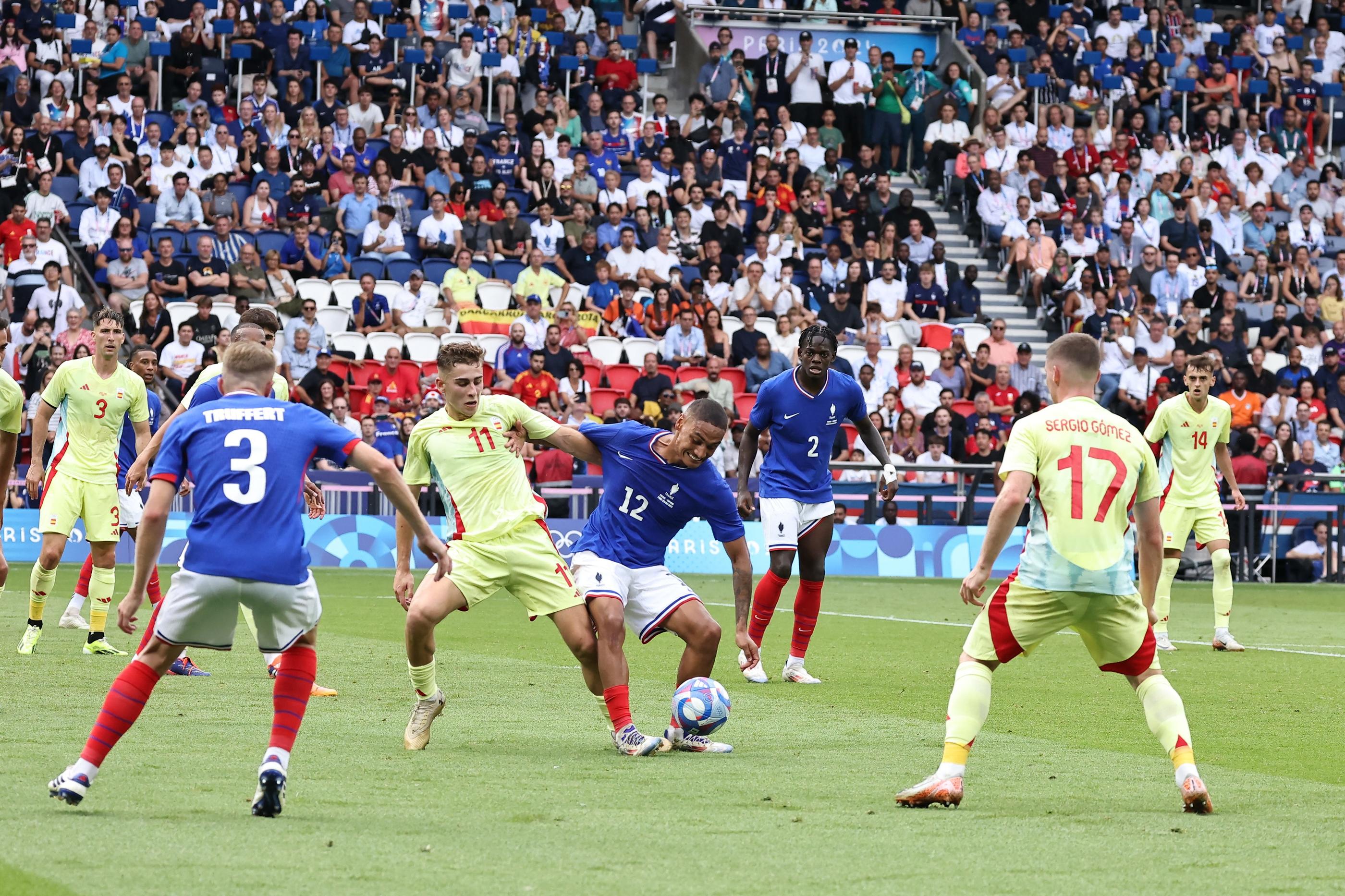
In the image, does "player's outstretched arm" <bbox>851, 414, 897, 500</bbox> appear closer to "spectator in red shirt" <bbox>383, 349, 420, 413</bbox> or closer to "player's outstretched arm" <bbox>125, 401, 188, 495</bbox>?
"player's outstretched arm" <bbox>125, 401, 188, 495</bbox>

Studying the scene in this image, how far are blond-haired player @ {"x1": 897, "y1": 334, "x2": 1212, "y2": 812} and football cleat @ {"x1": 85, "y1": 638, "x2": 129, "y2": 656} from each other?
7.07m

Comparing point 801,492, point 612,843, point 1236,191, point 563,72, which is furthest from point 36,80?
point 612,843

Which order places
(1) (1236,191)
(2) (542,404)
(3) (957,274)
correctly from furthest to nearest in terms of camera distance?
(1) (1236,191) < (3) (957,274) < (2) (542,404)

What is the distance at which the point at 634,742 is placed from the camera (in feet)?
26.8

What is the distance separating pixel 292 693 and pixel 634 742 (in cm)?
206

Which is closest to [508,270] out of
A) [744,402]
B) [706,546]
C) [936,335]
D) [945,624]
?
[744,402]

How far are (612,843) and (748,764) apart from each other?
2.08 metres

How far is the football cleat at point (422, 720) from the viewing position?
8.13 m

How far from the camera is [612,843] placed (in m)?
5.92

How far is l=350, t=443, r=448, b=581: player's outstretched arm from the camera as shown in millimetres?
6344

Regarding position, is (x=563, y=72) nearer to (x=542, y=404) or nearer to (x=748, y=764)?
(x=542, y=404)

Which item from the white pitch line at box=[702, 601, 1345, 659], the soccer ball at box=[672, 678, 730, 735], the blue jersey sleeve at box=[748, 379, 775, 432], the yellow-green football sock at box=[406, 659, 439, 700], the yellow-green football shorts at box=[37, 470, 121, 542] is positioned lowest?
the white pitch line at box=[702, 601, 1345, 659]

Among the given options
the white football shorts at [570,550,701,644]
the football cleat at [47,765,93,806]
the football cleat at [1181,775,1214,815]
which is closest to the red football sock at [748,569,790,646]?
the white football shorts at [570,550,701,644]

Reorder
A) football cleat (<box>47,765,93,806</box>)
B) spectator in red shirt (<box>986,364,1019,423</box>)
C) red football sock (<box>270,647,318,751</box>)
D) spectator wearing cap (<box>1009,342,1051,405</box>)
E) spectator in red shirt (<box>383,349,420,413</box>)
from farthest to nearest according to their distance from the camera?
spectator wearing cap (<box>1009,342,1051,405</box>), spectator in red shirt (<box>986,364,1019,423</box>), spectator in red shirt (<box>383,349,420,413</box>), red football sock (<box>270,647,318,751</box>), football cleat (<box>47,765,93,806</box>)
